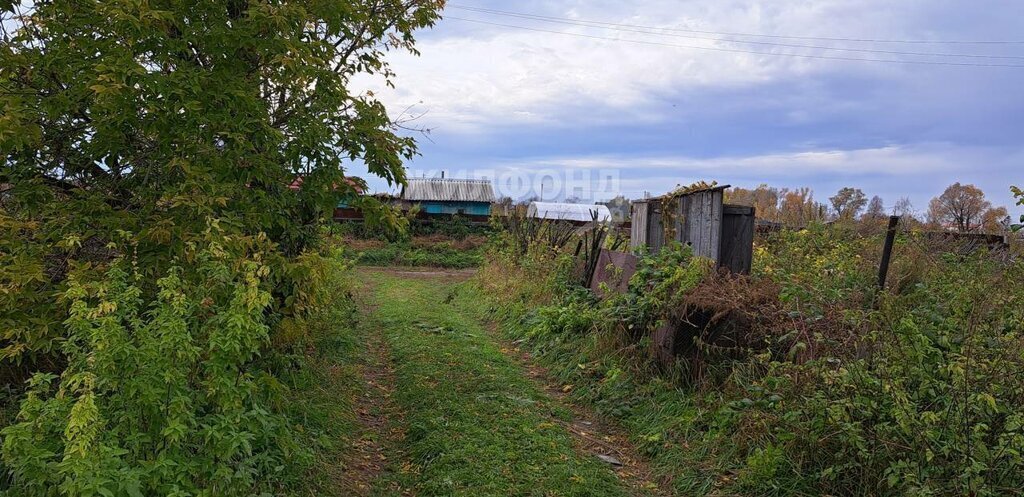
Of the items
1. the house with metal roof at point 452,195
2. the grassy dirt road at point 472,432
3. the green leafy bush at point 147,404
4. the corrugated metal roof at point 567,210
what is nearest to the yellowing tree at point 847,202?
the grassy dirt road at point 472,432

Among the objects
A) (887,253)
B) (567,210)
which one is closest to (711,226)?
(887,253)

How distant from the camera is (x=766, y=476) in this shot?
4215mm

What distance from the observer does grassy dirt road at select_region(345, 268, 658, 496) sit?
4.65m

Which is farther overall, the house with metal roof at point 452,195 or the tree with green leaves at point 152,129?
the house with metal roof at point 452,195

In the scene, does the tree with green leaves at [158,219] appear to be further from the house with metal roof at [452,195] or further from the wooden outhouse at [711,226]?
the house with metal roof at [452,195]

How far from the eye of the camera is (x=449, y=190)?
40.3 metres

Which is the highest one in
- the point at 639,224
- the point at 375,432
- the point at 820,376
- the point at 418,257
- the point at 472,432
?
the point at 639,224

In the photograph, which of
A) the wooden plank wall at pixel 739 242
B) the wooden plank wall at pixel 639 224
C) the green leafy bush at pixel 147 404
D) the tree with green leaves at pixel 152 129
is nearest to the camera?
the green leafy bush at pixel 147 404

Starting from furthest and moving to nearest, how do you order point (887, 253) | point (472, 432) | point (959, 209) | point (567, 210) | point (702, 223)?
1. point (567, 210)
2. point (959, 209)
3. point (702, 223)
4. point (887, 253)
5. point (472, 432)

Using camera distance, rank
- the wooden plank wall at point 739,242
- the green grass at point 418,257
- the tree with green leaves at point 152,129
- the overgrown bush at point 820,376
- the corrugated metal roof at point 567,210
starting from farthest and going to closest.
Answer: the corrugated metal roof at point 567,210
the green grass at point 418,257
the wooden plank wall at point 739,242
the tree with green leaves at point 152,129
the overgrown bush at point 820,376

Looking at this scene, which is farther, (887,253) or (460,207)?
(460,207)

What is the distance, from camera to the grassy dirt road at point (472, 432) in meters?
4.65

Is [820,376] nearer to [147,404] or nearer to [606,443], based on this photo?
[606,443]

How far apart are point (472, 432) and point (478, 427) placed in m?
0.14
